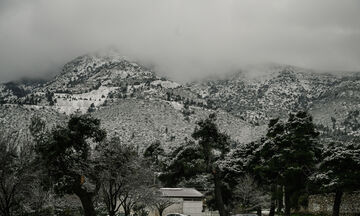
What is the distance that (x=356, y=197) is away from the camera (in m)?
42.4

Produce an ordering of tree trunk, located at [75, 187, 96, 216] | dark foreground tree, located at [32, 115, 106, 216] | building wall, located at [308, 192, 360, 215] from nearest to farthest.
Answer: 1. dark foreground tree, located at [32, 115, 106, 216]
2. tree trunk, located at [75, 187, 96, 216]
3. building wall, located at [308, 192, 360, 215]

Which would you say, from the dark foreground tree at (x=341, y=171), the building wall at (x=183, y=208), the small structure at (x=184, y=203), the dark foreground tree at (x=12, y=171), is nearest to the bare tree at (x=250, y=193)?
the small structure at (x=184, y=203)

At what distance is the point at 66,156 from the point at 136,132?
509 feet

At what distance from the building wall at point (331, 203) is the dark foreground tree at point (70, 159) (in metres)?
26.7

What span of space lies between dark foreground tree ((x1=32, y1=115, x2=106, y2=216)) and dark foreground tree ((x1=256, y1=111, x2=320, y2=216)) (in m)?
20.0

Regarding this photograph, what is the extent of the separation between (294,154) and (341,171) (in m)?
6.01

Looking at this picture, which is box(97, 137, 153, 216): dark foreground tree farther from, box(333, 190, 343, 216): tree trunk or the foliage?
the foliage

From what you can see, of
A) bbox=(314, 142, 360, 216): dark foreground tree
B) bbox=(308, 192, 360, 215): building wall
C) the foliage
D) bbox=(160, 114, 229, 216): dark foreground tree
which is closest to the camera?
bbox=(314, 142, 360, 216): dark foreground tree

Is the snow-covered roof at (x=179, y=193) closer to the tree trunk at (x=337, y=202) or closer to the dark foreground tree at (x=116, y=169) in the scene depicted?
the tree trunk at (x=337, y=202)

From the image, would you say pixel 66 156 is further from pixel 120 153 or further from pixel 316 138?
pixel 316 138

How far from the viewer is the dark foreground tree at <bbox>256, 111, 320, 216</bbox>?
42031 mm

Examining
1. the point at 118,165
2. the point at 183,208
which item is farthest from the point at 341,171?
the point at 183,208

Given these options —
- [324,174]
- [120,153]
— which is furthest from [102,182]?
[324,174]

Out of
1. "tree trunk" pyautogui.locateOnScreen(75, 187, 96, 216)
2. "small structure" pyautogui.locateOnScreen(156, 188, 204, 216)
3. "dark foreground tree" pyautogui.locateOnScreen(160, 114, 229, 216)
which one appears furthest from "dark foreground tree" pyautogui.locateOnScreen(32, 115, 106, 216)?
"small structure" pyautogui.locateOnScreen(156, 188, 204, 216)
